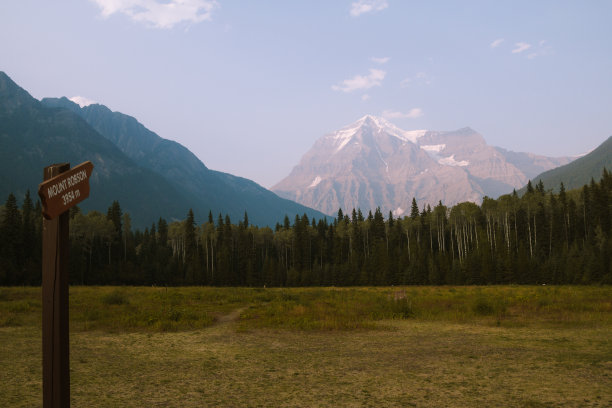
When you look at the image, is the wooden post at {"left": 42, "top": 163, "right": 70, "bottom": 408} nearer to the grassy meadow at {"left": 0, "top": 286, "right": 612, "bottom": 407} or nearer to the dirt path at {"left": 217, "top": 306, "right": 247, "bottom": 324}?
the grassy meadow at {"left": 0, "top": 286, "right": 612, "bottom": 407}

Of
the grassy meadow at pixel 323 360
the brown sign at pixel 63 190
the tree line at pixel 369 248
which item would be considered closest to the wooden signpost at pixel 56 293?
the brown sign at pixel 63 190

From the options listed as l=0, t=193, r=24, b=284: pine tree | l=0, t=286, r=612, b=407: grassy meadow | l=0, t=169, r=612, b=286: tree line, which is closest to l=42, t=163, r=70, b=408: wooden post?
l=0, t=286, r=612, b=407: grassy meadow

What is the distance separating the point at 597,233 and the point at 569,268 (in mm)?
17908

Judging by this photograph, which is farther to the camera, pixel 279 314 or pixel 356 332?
pixel 279 314

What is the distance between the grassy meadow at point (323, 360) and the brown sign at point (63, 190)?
17.1ft

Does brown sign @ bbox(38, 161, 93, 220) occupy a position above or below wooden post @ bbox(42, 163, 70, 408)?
above

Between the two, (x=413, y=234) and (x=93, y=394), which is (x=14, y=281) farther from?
(x=413, y=234)

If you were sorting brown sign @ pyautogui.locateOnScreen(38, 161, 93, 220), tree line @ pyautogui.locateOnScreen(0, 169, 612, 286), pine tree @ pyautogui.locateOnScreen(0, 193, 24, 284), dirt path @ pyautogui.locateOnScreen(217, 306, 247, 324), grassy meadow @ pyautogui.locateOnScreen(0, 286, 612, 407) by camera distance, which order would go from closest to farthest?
brown sign @ pyautogui.locateOnScreen(38, 161, 93, 220) → grassy meadow @ pyautogui.locateOnScreen(0, 286, 612, 407) → dirt path @ pyautogui.locateOnScreen(217, 306, 247, 324) → pine tree @ pyautogui.locateOnScreen(0, 193, 24, 284) → tree line @ pyautogui.locateOnScreen(0, 169, 612, 286)

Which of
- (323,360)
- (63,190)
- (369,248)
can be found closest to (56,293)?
(63,190)

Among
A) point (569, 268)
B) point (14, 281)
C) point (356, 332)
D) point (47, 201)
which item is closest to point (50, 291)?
point (47, 201)

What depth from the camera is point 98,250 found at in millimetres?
94188

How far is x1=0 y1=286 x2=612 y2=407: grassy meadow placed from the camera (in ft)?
29.1

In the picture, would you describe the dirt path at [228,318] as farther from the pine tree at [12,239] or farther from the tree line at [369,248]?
the pine tree at [12,239]

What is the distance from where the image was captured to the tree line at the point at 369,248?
75250 mm
